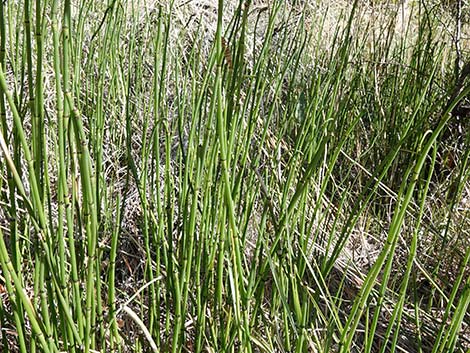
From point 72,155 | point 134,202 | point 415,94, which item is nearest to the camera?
point 72,155

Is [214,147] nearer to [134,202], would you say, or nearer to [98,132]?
[98,132]

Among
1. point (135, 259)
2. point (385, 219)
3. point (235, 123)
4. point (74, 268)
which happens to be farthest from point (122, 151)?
point (74, 268)

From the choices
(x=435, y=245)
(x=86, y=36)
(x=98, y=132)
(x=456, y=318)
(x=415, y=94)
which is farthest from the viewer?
(x=86, y=36)

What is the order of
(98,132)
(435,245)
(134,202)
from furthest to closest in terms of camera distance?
(134,202)
(435,245)
(98,132)

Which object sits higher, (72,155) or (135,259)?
(72,155)

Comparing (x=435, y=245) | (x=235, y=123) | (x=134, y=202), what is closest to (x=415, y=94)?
(x=435, y=245)

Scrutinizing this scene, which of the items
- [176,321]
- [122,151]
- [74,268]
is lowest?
[122,151]

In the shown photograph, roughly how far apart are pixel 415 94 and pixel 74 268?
144cm

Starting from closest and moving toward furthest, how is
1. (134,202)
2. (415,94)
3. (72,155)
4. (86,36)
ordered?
(72,155), (134,202), (415,94), (86,36)

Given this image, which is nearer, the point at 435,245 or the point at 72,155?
the point at 72,155

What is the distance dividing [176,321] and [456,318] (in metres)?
0.38

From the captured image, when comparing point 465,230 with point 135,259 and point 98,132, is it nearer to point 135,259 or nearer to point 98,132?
point 135,259

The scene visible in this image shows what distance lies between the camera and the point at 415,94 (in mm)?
1904

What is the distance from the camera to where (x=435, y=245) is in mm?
1519
